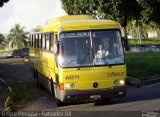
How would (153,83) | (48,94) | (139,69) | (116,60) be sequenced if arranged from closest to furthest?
(116,60) < (48,94) < (153,83) < (139,69)

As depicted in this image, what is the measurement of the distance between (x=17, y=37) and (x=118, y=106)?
287ft

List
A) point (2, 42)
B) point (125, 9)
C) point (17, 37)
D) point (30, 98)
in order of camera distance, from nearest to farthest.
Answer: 1. point (30, 98)
2. point (125, 9)
3. point (17, 37)
4. point (2, 42)

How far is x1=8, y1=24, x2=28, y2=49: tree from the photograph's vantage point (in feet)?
335

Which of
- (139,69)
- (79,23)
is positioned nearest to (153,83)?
(139,69)

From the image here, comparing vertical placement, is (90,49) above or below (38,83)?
above

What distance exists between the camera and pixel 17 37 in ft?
334

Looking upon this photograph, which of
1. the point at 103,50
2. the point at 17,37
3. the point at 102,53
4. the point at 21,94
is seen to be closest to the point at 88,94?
the point at 102,53

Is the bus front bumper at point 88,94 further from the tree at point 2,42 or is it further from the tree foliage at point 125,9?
the tree at point 2,42

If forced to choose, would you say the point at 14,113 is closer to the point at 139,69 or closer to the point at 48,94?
the point at 48,94

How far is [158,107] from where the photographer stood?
1459 centimetres

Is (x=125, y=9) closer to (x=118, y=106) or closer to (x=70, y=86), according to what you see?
(x=118, y=106)

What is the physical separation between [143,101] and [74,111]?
2663 mm

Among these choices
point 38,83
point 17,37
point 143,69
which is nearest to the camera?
point 38,83

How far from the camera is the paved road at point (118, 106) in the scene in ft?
45.8
